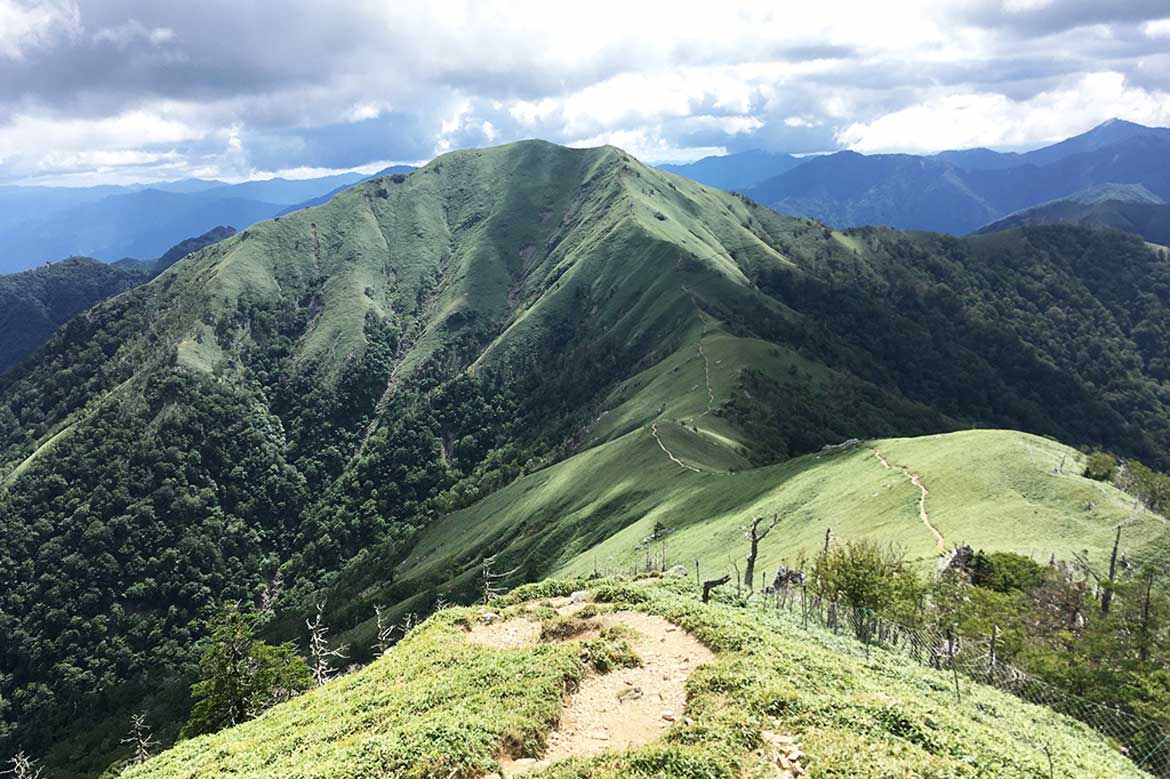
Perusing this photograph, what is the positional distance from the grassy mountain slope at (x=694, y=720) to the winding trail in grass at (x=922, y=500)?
3345 centimetres

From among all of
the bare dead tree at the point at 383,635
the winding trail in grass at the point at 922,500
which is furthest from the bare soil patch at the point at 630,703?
the winding trail in grass at the point at 922,500

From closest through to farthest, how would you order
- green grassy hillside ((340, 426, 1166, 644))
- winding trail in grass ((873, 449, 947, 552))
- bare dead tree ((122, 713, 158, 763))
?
1. bare dead tree ((122, 713, 158, 763))
2. green grassy hillside ((340, 426, 1166, 644))
3. winding trail in grass ((873, 449, 947, 552))

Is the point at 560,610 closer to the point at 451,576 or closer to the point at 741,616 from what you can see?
the point at 741,616

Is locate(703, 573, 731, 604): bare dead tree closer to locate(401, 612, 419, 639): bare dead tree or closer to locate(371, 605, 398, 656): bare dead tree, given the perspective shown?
locate(371, 605, 398, 656): bare dead tree

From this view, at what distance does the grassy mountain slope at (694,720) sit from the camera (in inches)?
939

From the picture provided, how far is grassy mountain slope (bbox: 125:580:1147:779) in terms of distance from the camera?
23.9m

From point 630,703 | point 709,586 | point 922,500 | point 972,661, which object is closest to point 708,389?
point 922,500

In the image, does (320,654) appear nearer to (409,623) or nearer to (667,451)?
(409,623)

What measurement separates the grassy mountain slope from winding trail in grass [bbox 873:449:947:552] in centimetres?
3345

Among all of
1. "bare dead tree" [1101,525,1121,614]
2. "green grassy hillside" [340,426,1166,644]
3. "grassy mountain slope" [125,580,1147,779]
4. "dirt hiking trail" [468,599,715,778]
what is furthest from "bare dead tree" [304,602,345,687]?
"bare dead tree" [1101,525,1121,614]

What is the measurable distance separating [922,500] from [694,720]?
66.1 metres

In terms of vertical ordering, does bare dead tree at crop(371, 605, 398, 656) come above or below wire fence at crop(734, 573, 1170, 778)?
Answer: below

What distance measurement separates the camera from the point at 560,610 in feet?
146

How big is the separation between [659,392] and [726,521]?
9625 cm
